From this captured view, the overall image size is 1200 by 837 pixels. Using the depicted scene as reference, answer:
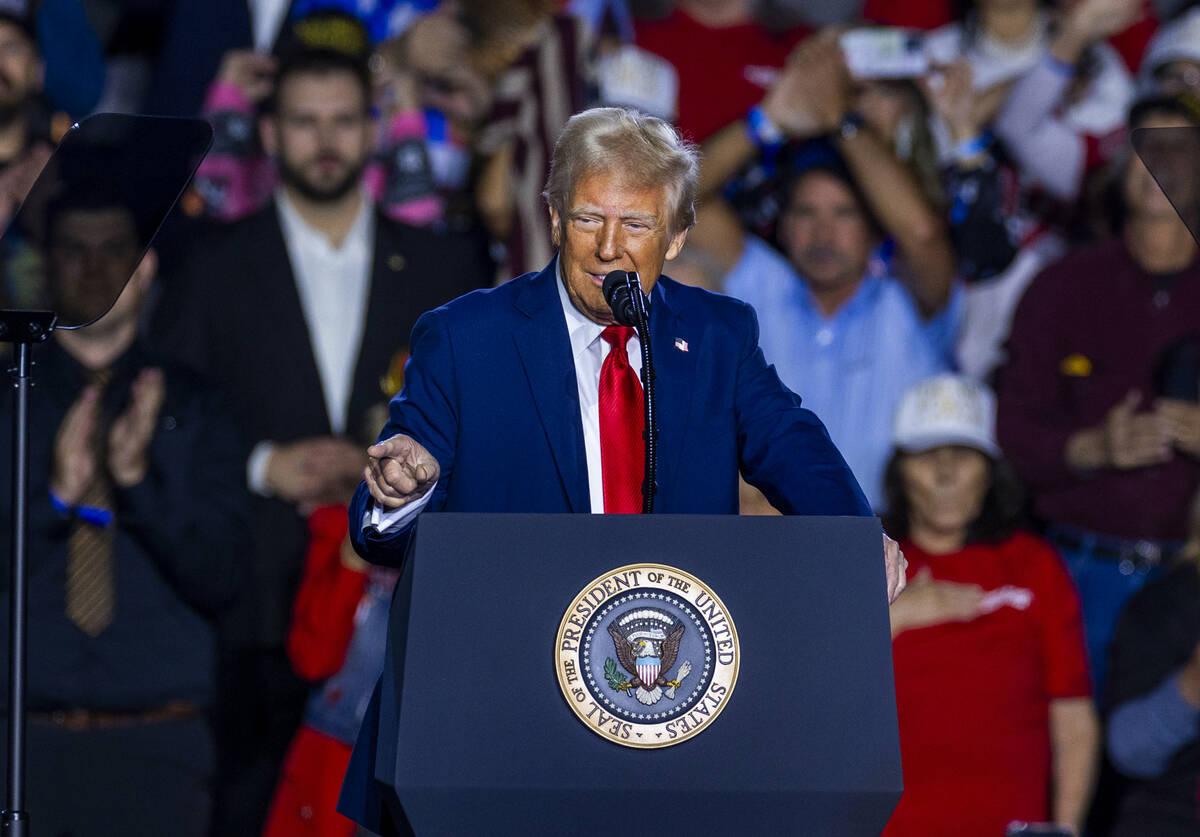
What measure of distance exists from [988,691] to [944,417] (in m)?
0.70

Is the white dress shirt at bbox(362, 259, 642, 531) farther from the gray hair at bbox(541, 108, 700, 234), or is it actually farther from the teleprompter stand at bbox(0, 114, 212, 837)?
the teleprompter stand at bbox(0, 114, 212, 837)

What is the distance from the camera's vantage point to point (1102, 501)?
3961mm

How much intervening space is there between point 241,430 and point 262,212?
26.7 inches

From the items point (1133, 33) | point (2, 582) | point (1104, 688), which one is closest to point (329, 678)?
point (2, 582)

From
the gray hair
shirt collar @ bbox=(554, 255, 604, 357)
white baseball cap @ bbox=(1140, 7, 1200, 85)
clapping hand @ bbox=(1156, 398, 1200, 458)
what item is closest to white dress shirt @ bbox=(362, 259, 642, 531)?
shirt collar @ bbox=(554, 255, 604, 357)

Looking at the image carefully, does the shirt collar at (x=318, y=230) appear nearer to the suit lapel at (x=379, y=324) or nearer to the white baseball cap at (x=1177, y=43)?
the suit lapel at (x=379, y=324)

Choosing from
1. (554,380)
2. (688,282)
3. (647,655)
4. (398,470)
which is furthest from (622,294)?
(688,282)

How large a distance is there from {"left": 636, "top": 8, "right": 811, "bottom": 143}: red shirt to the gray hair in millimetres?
2499

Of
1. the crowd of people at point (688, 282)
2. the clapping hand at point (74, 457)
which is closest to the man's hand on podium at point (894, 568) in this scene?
the crowd of people at point (688, 282)

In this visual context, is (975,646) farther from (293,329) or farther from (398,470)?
(398,470)

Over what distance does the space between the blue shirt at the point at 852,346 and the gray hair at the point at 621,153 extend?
222 cm

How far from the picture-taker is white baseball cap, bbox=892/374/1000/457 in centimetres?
392

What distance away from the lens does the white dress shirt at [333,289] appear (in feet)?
13.5

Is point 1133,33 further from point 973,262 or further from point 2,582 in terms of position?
point 2,582
